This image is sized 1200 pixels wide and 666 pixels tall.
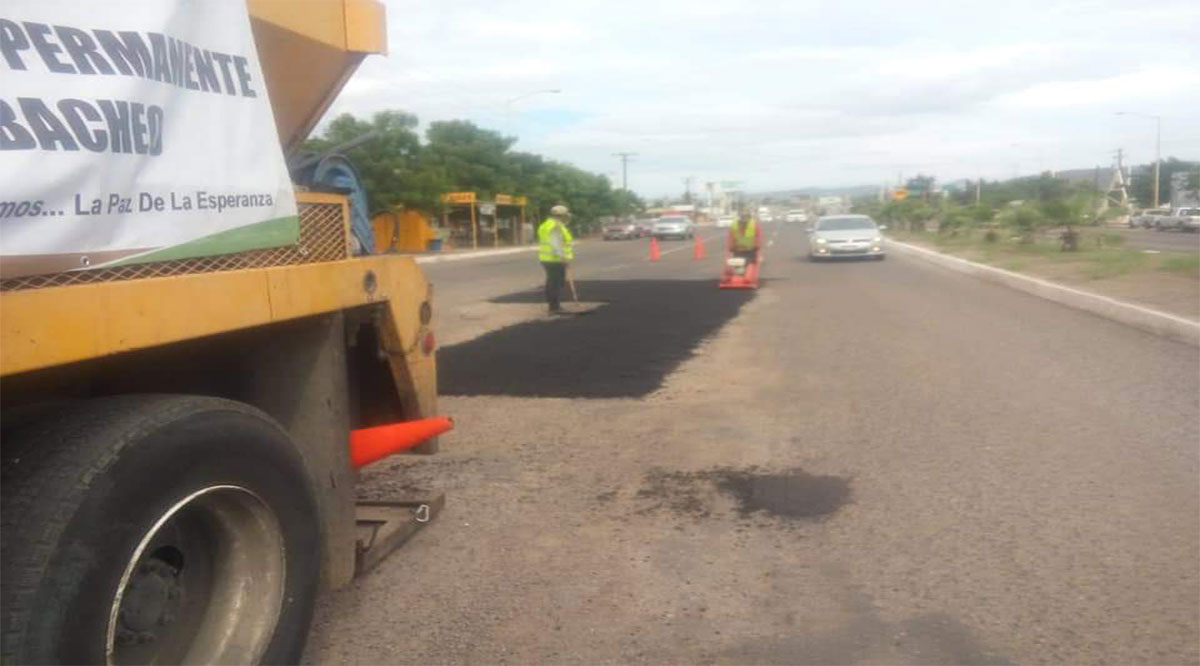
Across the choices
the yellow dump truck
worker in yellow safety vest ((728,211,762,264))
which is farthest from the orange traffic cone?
worker in yellow safety vest ((728,211,762,264))

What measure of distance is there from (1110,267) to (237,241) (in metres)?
20.8

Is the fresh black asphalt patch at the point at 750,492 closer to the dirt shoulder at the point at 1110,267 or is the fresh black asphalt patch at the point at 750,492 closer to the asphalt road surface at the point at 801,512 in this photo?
the asphalt road surface at the point at 801,512

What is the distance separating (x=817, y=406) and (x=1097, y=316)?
26.8 ft

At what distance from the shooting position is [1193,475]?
6777 mm

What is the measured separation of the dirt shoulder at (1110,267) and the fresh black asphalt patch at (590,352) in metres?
6.01

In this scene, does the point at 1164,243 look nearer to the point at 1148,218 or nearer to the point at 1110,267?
the point at 1110,267

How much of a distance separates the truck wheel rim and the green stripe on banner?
0.70 m

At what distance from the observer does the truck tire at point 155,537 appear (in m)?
2.80

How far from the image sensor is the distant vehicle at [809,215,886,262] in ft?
108

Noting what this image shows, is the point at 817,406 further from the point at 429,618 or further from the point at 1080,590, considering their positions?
the point at 429,618

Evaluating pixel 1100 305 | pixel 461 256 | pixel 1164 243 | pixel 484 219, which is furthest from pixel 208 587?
pixel 484 219

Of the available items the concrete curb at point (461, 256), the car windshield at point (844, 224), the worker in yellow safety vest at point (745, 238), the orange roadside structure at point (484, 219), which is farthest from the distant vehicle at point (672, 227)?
the worker in yellow safety vest at point (745, 238)

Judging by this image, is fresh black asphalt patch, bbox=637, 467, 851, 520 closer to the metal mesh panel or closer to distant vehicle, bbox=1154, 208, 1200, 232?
the metal mesh panel

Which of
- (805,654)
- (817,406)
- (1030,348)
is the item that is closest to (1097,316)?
(1030,348)
